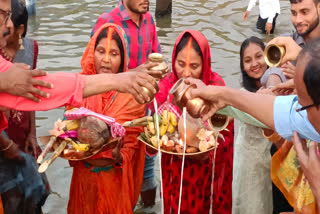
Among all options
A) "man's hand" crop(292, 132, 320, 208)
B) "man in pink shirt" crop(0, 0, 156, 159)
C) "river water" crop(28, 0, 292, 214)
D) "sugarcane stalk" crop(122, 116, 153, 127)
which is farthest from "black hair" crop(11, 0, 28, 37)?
"man's hand" crop(292, 132, 320, 208)

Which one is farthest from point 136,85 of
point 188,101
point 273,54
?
point 273,54

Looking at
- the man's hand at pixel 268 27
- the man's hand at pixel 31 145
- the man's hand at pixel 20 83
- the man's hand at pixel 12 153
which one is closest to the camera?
the man's hand at pixel 20 83

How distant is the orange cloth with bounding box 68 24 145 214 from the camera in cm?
384

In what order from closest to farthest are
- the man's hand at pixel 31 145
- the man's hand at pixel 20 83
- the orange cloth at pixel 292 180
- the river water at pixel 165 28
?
the man's hand at pixel 20 83
the orange cloth at pixel 292 180
the man's hand at pixel 31 145
the river water at pixel 165 28

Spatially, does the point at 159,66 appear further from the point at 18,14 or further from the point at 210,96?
the point at 18,14

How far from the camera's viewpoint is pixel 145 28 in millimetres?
5316

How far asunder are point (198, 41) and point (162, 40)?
588cm

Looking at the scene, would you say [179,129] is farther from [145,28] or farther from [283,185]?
[145,28]

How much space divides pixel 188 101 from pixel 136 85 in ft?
1.24

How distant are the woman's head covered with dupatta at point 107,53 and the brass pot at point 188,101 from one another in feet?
3.30

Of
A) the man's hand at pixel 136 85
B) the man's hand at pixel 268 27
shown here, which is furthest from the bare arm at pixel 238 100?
the man's hand at pixel 268 27

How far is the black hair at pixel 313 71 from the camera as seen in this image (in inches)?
85.0

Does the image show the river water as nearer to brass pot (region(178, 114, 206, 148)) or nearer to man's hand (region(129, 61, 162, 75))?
brass pot (region(178, 114, 206, 148))

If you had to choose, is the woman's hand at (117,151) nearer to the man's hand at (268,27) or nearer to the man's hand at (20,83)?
the man's hand at (20,83)
